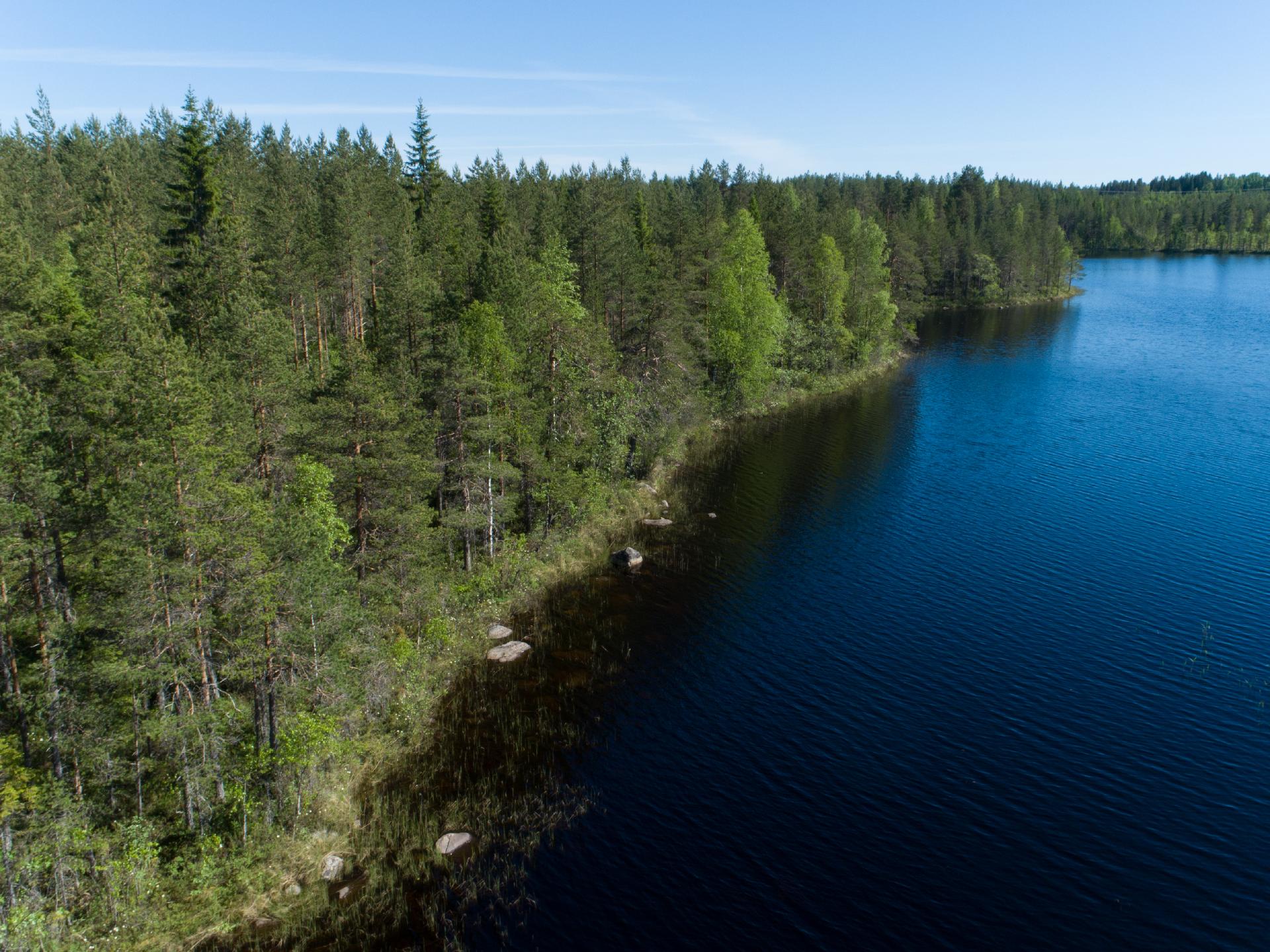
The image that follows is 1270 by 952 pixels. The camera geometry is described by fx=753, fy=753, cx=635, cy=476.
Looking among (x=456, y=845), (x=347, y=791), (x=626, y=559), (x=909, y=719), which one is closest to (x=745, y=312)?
(x=626, y=559)

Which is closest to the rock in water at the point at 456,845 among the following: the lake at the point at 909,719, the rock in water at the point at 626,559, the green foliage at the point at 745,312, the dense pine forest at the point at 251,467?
the lake at the point at 909,719

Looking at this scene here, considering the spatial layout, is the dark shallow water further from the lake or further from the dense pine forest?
the dense pine forest

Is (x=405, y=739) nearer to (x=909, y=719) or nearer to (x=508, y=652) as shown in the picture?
(x=508, y=652)

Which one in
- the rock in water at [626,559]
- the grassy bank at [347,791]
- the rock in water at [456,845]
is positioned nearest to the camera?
the grassy bank at [347,791]

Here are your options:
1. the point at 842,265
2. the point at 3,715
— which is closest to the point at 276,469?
the point at 3,715

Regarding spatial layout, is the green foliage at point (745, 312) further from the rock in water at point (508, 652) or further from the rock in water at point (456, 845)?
the rock in water at point (456, 845)

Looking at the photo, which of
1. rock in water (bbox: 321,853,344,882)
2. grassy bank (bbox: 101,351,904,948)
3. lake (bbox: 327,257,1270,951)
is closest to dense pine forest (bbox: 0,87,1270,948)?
grassy bank (bbox: 101,351,904,948)

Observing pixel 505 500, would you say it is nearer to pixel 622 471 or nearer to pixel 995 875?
pixel 622 471
